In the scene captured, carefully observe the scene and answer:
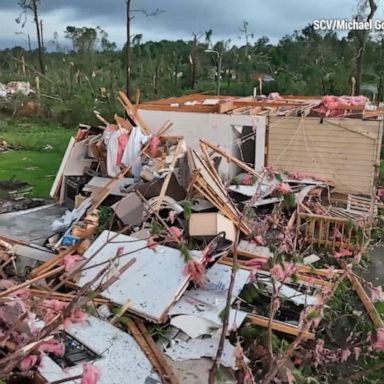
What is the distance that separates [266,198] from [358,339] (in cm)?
349

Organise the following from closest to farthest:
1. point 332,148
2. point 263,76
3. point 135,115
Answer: point 332,148
point 135,115
point 263,76

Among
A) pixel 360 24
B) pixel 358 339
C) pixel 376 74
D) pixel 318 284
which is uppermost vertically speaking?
pixel 360 24

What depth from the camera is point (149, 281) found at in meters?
5.98

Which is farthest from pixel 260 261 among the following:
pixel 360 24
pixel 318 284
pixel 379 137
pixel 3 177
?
pixel 360 24

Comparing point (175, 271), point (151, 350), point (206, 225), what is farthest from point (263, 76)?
point (151, 350)

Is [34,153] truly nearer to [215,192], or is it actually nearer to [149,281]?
[215,192]

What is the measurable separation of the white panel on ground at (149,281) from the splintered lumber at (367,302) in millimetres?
2091

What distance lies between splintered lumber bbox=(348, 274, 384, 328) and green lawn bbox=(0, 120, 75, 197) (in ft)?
24.3

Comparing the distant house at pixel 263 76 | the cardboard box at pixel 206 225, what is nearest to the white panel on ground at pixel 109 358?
the cardboard box at pixel 206 225

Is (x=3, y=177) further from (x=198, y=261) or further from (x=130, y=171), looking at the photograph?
(x=198, y=261)

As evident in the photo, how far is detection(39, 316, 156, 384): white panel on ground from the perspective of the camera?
4.38m

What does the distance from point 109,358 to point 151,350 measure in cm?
45

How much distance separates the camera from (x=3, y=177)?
43.7 ft

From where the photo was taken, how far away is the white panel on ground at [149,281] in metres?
5.65
